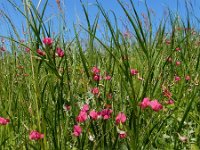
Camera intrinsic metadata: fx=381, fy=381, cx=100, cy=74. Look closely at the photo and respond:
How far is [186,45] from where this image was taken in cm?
370

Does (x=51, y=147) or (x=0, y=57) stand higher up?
(x=0, y=57)

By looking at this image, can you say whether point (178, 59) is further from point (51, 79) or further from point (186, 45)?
point (51, 79)

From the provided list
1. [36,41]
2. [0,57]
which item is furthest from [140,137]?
[0,57]

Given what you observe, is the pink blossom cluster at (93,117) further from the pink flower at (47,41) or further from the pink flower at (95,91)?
the pink flower at (47,41)

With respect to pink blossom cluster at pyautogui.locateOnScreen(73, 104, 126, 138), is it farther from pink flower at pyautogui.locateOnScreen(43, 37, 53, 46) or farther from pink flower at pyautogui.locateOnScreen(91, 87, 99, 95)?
pink flower at pyautogui.locateOnScreen(43, 37, 53, 46)

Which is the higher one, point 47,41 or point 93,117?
point 47,41

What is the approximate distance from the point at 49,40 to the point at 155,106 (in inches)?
21.7

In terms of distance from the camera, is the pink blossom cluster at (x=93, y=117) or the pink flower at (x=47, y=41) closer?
the pink blossom cluster at (x=93, y=117)

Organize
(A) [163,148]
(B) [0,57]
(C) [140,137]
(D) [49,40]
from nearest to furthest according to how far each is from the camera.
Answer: (C) [140,137], (D) [49,40], (A) [163,148], (B) [0,57]

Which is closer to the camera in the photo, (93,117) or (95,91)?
(93,117)

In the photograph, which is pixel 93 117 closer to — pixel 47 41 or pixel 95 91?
pixel 95 91

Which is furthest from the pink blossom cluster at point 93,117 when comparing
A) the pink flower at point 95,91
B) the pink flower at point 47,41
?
the pink flower at point 47,41

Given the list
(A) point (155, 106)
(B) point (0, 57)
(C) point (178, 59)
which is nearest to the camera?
(A) point (155, 106)

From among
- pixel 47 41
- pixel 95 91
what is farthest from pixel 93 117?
pixel 47 41
